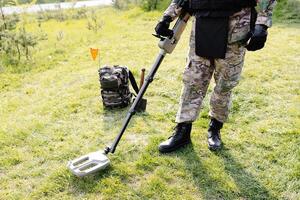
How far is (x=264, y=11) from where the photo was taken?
10.1ft

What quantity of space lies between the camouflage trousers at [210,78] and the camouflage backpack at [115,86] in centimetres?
122

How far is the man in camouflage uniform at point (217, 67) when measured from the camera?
3072 millimetres

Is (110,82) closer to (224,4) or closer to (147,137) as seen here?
(147,137)

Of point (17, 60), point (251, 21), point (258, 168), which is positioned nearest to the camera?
point (251, 21)

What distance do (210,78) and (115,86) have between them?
1477mm

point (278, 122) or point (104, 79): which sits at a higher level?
point (104, 79)

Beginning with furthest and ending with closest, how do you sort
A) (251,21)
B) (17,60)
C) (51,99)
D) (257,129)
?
(17,60) → (51,99) → (257,129) → (251,21)

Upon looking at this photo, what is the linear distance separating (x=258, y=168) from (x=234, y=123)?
3.00ft

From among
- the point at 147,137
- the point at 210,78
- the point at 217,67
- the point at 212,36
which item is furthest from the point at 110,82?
the point at 212,36

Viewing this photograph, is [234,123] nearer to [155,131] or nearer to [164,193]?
[155,131]

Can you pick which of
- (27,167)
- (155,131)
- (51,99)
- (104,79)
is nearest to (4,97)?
(51,99)

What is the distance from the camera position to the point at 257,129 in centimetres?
422

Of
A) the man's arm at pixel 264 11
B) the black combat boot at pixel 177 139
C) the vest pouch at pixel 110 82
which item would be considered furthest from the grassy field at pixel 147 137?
the man's arm at pixel 264 11

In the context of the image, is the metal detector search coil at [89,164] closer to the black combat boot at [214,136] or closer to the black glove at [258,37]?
the black combat boot at [214,136]
